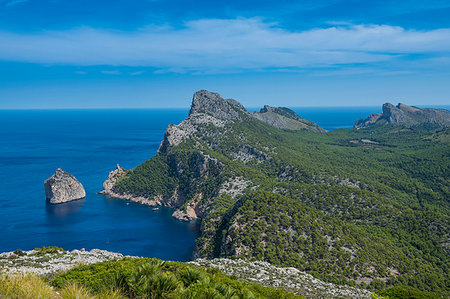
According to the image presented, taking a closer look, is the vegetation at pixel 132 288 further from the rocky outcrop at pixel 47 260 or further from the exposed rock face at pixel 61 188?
the exposed rock face at pixel 61 188

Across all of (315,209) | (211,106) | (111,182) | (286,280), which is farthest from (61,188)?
(286,280)

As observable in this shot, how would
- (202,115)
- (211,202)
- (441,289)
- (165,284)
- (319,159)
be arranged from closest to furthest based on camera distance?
(165,284) → (441,289) → (211,202) → (319,159) → (202,115)

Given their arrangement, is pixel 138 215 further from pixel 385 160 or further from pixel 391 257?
pixel 385 160

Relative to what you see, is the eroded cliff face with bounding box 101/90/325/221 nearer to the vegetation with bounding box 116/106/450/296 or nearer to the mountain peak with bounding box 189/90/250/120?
the vegetation with bounding box 116/106/450/296

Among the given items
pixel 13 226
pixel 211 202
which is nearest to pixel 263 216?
pixel 211 202

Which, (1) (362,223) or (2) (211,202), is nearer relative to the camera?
(1) (362,223)

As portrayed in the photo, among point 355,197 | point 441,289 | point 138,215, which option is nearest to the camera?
point 441,289
